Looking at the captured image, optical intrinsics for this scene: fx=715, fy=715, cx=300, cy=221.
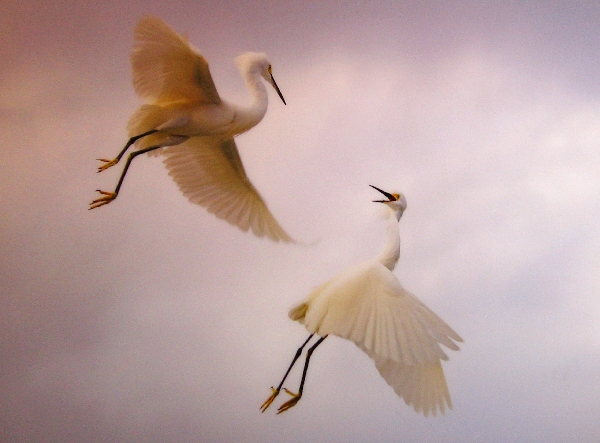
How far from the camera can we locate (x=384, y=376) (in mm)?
2561

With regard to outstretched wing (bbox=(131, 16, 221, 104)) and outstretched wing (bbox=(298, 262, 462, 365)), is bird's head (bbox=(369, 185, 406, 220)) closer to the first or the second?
outstretched wing (bbox=(298, 262, 462, 365))

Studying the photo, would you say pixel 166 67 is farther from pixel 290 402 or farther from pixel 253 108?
pixel 290 402

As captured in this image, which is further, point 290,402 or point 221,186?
point 221,186

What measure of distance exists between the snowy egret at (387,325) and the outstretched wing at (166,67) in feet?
2.65

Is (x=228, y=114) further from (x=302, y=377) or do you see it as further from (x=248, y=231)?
(x=302, y=377)

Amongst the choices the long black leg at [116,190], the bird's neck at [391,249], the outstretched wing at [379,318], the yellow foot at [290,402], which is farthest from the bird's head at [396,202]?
the long black leg at [116,190]

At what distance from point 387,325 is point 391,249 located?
56 cm

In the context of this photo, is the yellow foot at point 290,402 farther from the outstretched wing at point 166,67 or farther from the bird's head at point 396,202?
the outstretched wing at point 166,67

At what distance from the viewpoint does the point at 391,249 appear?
2.77 meters

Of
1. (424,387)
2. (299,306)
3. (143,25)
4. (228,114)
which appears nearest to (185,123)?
(228,114)

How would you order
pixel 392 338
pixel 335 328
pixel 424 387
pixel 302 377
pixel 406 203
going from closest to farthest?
pixel 392 338 → pixel 335 328 → pixel 424 387 → pixel 302 377 → pixel 406 203

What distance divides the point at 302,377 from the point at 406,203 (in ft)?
2.73

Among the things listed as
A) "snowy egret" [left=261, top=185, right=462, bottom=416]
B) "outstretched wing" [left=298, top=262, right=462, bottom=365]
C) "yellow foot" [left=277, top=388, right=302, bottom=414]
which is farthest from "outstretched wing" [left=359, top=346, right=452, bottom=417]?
"yellow foot" [left=277, top=388, right=302, bottom=414]

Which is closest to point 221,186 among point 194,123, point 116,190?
point 194,123
